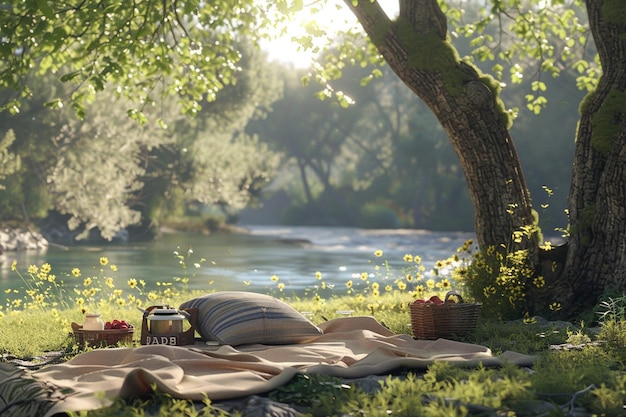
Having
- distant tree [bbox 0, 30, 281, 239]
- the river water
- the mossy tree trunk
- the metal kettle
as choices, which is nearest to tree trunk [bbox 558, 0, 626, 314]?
the mossy tree trunk

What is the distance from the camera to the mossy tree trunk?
26.8 ft

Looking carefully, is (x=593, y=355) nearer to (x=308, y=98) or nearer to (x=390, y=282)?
(x=390, y=282)

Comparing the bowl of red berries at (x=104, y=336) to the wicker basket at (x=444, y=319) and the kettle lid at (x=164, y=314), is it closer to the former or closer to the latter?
the kettle lid at (x=164, y=314)

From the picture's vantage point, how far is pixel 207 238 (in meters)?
36.6

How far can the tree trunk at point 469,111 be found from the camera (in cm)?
866

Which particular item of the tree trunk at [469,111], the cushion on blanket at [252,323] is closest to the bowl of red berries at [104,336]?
the cushion on blanket at [252,323]

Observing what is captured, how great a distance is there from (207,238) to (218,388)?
32.2 m

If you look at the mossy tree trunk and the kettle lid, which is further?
the mossy tree trunk

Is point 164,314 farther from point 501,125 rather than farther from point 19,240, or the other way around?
point 19,240

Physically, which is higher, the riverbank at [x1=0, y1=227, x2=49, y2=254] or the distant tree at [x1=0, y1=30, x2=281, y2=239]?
the distant tree at [x1=0, y1=30, x2=281, y2=239]

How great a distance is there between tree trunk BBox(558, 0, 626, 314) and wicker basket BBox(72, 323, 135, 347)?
422cm

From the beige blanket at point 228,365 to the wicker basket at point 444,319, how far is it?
1.58ft

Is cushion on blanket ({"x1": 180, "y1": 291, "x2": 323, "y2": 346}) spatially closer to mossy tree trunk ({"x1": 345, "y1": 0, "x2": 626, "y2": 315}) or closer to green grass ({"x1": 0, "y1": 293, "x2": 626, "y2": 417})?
green grass ({"x1": 0, "y1": 293, "x2": 626, "y2": 417})

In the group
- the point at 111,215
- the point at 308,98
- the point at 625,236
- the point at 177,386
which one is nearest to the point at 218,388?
the point at 177,386
